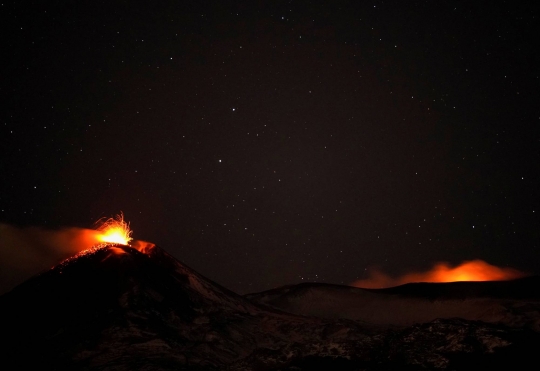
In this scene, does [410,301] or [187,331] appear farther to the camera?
[410,301]

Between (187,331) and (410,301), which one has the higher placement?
(410,301)

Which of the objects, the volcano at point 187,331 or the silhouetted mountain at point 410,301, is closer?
the volcano at point 187,331

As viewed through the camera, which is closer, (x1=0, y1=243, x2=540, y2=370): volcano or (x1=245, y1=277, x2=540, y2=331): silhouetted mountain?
(x1=0, y1=243, x2=540, y2=370): volcano

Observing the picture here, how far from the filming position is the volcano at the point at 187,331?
18.2 metres

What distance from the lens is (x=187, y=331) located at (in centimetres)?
2425

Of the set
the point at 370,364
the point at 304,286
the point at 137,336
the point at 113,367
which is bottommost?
the point at 370,364

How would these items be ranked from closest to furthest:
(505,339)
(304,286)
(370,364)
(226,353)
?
(370,364) < (505,339) < (226,353) < (304,286)

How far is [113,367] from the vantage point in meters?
18.4

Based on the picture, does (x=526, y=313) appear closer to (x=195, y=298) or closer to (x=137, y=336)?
(x=195, y=298)

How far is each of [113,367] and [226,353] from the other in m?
5.57

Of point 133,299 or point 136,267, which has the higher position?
point 136,267

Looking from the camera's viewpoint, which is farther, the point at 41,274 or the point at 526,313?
the point at 41,274

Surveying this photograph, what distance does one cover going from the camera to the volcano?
59.6ft

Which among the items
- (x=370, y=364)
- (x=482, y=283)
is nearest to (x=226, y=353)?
(x=370, y=364)
